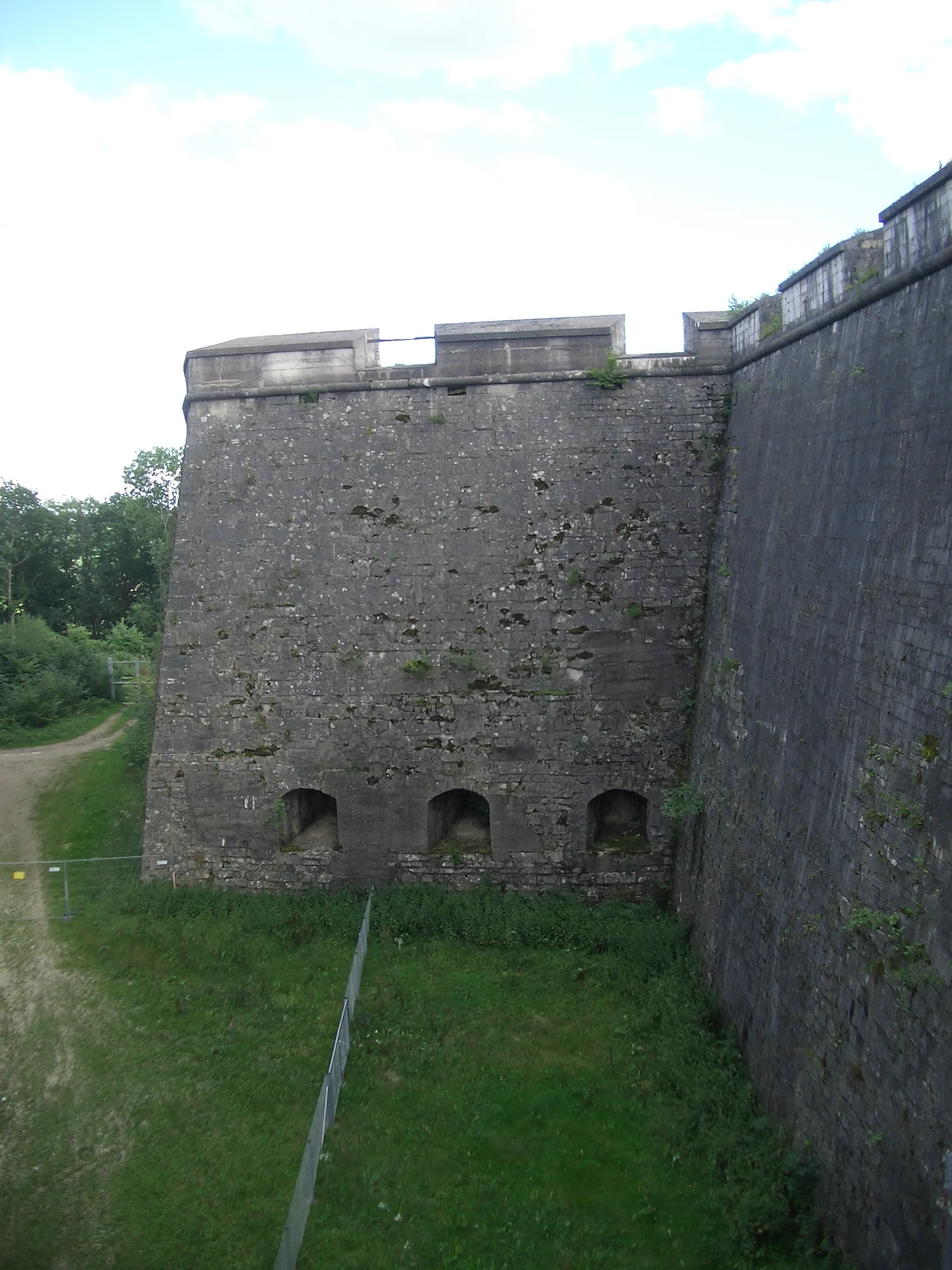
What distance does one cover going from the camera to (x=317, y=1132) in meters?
7.14

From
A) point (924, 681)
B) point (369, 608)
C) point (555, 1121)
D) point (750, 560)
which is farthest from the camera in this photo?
point (369, 608)

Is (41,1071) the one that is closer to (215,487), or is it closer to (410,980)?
(410,980)

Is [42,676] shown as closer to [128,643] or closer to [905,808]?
[128,643]

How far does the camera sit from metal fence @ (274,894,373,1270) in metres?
6.05

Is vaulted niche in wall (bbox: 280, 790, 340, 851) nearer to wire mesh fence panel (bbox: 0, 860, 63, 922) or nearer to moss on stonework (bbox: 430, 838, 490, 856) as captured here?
moss on stonework (bbox: 430, 838, 490, 856)

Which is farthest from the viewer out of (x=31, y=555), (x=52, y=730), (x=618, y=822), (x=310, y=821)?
(x=31, y=555)

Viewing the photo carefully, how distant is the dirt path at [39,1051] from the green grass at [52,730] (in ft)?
23.0

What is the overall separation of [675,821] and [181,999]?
20.2 ft

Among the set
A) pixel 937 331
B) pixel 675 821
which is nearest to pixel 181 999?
pixel 675 821

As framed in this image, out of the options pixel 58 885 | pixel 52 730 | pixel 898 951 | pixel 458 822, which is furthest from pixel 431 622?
pixel 52 730

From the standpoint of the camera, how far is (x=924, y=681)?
5.69m

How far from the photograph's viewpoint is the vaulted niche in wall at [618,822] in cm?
1162

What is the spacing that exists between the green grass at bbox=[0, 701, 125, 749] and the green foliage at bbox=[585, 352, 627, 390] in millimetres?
16040

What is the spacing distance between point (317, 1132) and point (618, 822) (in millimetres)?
6091
